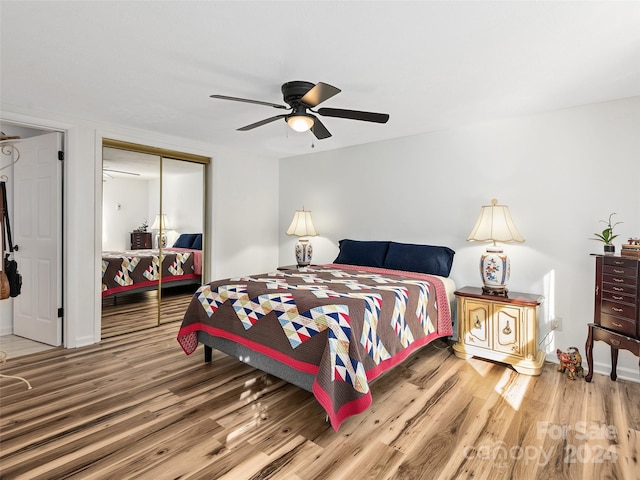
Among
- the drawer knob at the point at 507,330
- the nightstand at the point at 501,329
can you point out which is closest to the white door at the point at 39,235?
the nightstand at the point at 501,329

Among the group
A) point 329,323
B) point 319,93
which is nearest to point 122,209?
point 319,93

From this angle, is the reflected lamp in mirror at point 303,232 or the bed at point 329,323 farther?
the reflected lamp in mirror at point 303,232

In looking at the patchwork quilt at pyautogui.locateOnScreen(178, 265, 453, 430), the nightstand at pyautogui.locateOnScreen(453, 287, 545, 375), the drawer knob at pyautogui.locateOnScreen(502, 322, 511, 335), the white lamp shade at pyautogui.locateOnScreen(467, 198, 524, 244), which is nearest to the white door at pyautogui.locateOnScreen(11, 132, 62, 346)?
the patchwork quilt at pyautogui.locateOnScreen(178, 265, 453, 430)

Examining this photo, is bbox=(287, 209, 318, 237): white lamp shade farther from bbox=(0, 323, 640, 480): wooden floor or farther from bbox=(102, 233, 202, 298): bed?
bbox=(0, 323, 640, 480): wooden floor

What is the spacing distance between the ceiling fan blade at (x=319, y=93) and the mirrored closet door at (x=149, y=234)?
8.57 feet

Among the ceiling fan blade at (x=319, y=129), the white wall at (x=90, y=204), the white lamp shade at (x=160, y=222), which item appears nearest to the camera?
the ceiling fan blade at (x=319, y=129)

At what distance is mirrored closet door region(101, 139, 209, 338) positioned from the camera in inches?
158

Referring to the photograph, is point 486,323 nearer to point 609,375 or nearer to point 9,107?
point 609,375

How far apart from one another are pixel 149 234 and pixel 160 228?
0.47 ft

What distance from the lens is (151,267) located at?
440 centimetres

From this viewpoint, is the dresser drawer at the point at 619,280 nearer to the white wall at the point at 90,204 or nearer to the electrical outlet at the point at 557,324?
the electrical outlet at the point at 557,324

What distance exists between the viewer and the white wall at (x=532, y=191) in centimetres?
306

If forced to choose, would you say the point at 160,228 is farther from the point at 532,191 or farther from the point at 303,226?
the point at 532,191

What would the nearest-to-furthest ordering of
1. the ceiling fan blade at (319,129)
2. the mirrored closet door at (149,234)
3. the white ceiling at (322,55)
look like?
1. the white ceiling at (322,55)
2. the ceiling fan blade at (319,129)
3. the mirrored closet door at (149,234)
